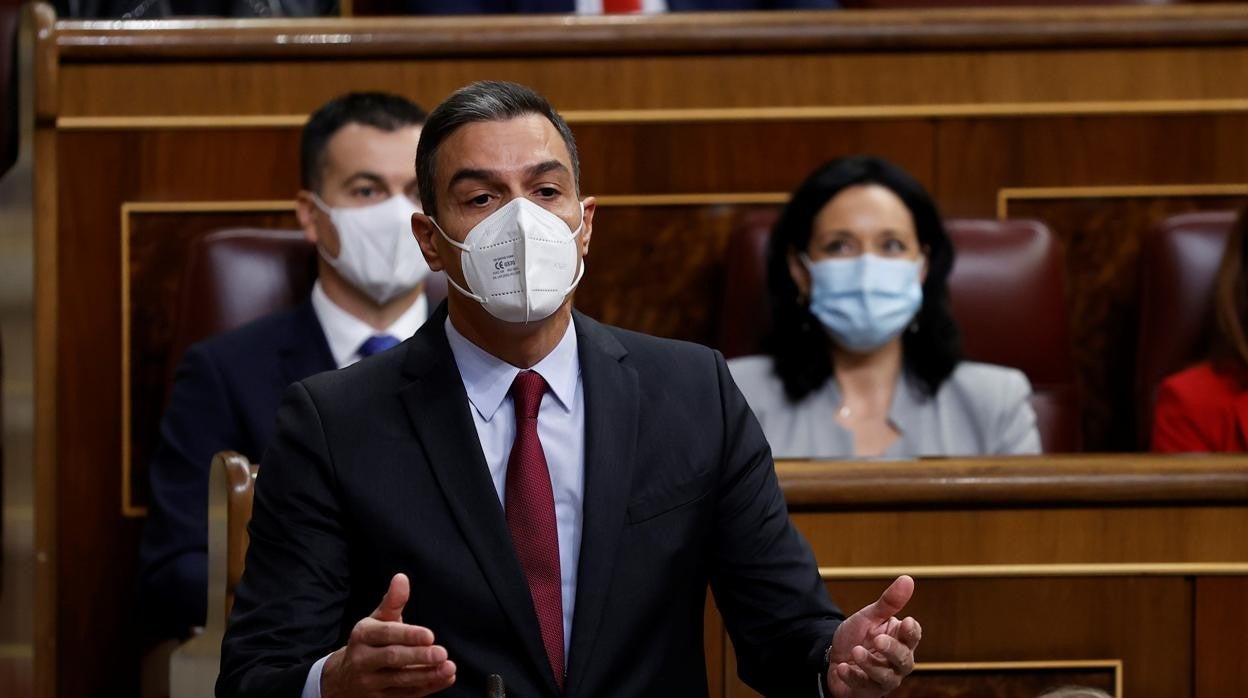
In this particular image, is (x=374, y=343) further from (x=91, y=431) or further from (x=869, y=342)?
(x=869, y=342)

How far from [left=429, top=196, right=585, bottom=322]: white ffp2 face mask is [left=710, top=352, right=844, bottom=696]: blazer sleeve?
0.33ft

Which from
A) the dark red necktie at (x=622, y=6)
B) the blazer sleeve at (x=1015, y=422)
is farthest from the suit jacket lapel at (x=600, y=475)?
the dark red necktie at (x=622, y=6)

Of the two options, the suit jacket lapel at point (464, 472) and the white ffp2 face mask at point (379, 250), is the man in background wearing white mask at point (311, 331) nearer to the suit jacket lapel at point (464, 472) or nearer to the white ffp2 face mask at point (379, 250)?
the white ffp2 face mask at point (379, 250)

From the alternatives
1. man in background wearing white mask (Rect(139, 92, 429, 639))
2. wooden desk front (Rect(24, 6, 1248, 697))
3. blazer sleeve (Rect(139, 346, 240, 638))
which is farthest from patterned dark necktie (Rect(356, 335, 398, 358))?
wooden desk front (Rect(24, 6, 1248, 697))

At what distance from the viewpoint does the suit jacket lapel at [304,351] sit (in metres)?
1.27

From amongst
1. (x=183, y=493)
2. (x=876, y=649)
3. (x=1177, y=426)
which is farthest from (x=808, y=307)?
(x=876, y=649)

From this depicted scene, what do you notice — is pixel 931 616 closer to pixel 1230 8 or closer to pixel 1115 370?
pixel 1115 370

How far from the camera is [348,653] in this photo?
27.9 inches

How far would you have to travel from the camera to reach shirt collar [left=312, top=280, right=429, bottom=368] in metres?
1.30

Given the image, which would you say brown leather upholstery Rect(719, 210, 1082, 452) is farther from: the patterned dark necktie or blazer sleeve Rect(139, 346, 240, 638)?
blazer sleeve Rect(139, 346, 240, 638)

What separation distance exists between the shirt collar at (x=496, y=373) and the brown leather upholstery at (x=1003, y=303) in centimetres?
62

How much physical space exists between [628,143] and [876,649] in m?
0.83

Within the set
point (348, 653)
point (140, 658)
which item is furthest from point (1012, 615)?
point (140, 658)

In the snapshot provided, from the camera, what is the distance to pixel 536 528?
31.9 inches
